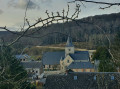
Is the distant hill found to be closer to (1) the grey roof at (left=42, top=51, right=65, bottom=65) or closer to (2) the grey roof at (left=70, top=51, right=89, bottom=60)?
(2) the grey roof at (left=70, top=51, right=89, bottom=60)

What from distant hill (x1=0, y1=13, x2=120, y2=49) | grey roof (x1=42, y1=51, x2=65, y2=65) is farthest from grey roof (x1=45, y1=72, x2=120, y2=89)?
grey roof (x1=42, y1=51, x2=65, y2=65)

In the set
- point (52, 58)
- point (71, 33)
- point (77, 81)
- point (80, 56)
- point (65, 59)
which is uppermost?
point (71, 33)

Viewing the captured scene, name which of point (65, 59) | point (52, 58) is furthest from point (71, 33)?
point (52, 58)

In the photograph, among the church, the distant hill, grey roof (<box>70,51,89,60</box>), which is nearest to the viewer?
the distant hill

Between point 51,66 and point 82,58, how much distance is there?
6788mm

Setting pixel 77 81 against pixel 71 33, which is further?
pixel 77 81

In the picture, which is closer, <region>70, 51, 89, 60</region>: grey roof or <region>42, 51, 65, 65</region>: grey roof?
<region>70, 51, 89, 60</region>: grey roof

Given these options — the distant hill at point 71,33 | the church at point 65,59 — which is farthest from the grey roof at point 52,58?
the distant hill at point 71,33

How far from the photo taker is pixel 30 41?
10.3 feet

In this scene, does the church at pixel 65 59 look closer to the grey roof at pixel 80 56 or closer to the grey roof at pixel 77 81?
the grey roof at pixel 80 56

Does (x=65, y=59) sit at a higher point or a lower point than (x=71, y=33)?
lower

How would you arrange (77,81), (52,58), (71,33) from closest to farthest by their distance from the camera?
(71,33) < (77,81) < (52,58)

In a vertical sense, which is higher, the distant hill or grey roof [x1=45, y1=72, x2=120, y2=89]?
the distant hill

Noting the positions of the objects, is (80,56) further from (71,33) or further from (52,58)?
(71,33)
